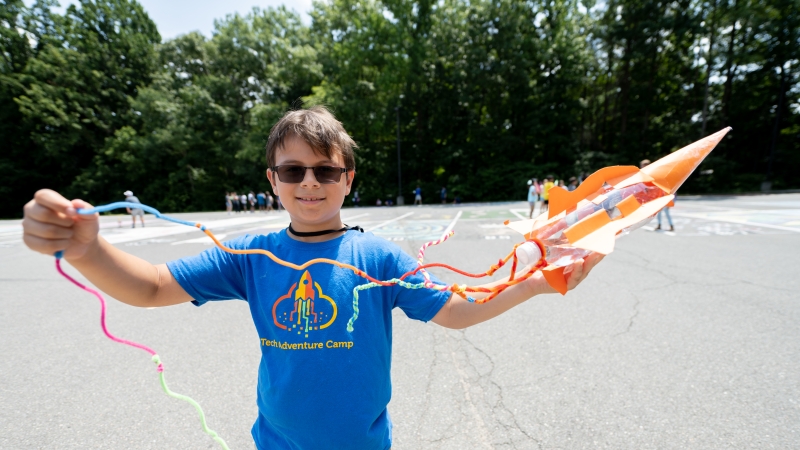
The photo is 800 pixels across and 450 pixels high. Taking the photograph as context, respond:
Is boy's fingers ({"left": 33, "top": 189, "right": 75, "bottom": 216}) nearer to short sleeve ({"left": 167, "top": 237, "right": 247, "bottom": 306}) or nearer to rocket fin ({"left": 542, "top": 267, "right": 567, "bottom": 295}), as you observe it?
short sleeve ({"left": 167, "top": 237, "right": 247, "bottom": 306})

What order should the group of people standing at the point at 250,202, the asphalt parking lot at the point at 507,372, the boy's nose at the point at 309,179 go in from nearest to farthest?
1. the boy's nose at the point at 309,179
2. the asphalt parking lot at the point at 507,372
3. the group of people standing at the point at 250,202

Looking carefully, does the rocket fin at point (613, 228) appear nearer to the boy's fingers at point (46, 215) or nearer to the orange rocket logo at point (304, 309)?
the orange rocket logo at point (304, 309)

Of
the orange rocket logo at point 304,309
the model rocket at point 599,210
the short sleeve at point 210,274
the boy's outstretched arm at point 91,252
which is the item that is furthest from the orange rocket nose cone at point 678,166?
the boy's outstretched arm at point 91,252

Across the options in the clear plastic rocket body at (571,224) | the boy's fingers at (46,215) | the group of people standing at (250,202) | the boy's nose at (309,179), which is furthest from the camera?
the group of people standing at (250,202)

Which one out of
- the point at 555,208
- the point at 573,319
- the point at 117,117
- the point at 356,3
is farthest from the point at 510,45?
the point at 117,117

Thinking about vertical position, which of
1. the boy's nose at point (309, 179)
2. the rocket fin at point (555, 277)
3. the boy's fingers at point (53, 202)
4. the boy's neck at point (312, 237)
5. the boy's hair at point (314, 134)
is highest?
the boy's hair at point (314, 134)

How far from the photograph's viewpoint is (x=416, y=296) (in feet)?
4.43

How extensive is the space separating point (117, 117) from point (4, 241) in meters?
30.3

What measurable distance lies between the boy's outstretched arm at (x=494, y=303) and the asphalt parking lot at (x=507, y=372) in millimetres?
1309

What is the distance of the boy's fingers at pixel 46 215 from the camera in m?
0.86

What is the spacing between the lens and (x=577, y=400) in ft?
8.36

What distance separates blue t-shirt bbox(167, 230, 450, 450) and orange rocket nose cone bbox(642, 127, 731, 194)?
3.06 ft

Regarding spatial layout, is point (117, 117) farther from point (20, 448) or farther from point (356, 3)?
point (20, 448)

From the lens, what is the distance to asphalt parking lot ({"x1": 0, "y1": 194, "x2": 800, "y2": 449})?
89.7 inches
